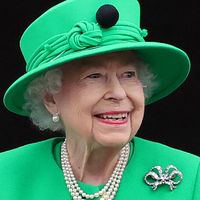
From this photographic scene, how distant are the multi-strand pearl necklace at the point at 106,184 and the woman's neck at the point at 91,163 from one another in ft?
0.09

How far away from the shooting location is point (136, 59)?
3.04 metres

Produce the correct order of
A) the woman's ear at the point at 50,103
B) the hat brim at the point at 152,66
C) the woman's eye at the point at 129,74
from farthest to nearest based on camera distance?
the woman's ear at the point at 50,103 < the woman's eye at the point at 129,74 < the hat brim at the point at 152,66

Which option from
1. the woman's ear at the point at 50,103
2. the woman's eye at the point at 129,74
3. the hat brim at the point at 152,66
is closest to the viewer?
the hat brim at the point at 152,66

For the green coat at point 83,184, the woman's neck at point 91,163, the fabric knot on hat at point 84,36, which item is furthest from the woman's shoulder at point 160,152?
the fabric knot on hat at point 84,36

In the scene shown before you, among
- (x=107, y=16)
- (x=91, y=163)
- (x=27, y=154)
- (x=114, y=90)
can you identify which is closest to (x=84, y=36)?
(x=107, y=16)

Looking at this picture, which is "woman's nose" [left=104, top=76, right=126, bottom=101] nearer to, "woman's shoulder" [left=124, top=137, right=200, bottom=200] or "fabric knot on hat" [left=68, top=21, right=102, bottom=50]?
"fabric knot on hat" [left=68, top=21, right=102, bottom=50]

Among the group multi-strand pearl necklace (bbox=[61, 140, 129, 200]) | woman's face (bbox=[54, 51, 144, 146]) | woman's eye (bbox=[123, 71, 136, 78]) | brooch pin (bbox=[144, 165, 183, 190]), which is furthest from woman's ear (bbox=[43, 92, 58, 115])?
brooch pin (bbox=[144, 165, 183, 190])

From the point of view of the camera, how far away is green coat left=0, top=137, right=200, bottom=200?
302 centimetres

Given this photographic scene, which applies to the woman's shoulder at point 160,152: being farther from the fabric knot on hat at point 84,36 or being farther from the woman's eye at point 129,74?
the fabric knot on hat at point 84,36

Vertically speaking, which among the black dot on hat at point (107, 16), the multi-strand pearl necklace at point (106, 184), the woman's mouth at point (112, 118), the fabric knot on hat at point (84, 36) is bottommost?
the multi-strand pearl necklace at point (106, 184)

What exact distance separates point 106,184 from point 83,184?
92 millimetres

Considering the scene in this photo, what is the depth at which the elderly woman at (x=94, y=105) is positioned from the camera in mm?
2873

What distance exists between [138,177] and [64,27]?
65 cm

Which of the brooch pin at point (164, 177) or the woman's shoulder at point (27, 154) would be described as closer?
the brooch pin at point (164, 177)
